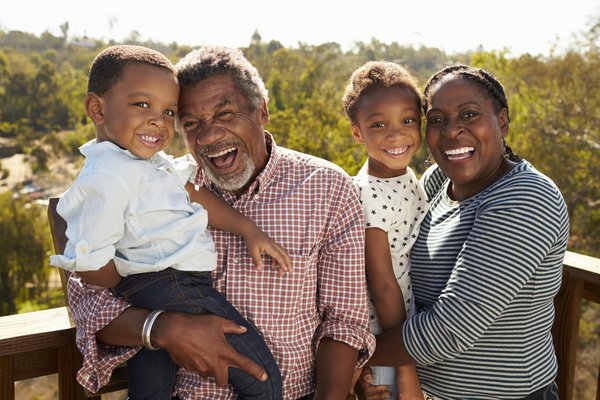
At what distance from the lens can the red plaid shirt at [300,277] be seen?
6.63 feet

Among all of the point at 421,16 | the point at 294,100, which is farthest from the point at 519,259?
the point at 421,16

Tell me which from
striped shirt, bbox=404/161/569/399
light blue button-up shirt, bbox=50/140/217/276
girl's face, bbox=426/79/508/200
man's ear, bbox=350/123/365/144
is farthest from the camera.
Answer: man's ear, bbox=350/123/365/144

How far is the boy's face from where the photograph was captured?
1.80 meters

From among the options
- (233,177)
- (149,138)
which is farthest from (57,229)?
(233,177)

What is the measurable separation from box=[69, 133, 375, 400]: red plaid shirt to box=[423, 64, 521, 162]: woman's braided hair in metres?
0.47

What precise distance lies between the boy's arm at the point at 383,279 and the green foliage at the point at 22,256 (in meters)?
9.53

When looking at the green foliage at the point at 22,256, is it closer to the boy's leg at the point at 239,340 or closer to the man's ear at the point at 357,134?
the man's ear at the point at 357,134

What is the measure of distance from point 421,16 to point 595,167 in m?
19.1

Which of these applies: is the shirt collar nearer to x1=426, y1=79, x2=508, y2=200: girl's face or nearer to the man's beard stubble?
the man's beard stubble

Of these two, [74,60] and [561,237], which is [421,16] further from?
[561,237]

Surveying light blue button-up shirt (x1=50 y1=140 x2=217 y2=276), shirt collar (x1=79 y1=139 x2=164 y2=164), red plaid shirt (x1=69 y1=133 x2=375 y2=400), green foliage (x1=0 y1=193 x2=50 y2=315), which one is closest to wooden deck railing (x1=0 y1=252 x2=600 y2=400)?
red plaid shirt (x1=69 y1=133 x2=375 y2=400)

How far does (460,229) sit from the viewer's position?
2061 millimetres

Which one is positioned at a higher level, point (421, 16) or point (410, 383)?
point (421, 16)

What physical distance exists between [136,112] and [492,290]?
3.90ft
